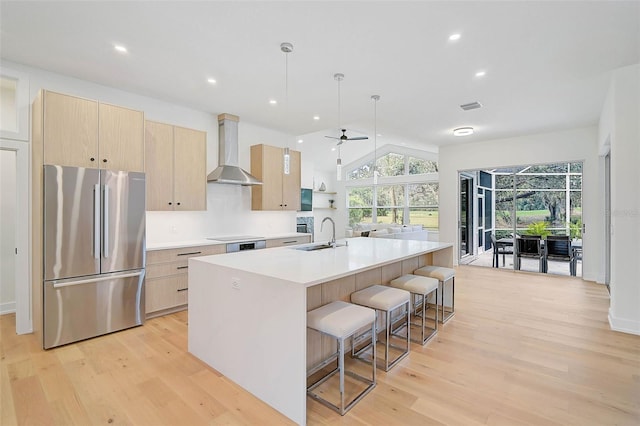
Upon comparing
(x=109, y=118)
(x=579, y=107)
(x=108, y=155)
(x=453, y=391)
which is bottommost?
(x=453, y=391)

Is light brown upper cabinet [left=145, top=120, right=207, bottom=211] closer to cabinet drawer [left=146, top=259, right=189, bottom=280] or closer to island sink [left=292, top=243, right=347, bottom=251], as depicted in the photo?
cabinet drawer [left=146, top=259, right=189, bottom=280]

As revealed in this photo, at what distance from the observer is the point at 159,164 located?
3992 millimetres

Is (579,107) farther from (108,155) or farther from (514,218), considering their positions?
(108,155)

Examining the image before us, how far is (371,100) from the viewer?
13.9 feet

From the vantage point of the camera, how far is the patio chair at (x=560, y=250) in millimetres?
5684

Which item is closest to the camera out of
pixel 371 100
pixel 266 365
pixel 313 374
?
pixel 266 365

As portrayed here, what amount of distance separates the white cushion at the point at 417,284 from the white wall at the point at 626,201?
2023 millimetres

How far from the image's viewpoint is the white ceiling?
91.7 inches

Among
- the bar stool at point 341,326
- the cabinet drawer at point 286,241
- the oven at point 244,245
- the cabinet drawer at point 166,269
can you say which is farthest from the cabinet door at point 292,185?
the bar stool at point 341,326

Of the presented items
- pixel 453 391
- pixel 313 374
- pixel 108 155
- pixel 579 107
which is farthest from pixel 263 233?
pixel 579 107

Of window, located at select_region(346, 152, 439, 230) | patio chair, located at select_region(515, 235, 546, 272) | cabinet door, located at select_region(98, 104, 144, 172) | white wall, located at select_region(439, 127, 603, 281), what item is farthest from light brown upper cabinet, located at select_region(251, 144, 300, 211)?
patio chair, located at select_region(515, 235, 546, 272)

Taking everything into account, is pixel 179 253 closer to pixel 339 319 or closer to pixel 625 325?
pixel 339 319

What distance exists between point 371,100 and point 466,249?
4.83 metres

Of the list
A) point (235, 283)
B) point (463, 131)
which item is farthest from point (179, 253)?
point (463, 131)
